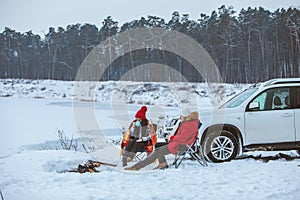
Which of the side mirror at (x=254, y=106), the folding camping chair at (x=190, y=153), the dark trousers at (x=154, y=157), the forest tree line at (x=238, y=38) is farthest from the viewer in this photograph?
the forest tree line at (x=238, y=38)

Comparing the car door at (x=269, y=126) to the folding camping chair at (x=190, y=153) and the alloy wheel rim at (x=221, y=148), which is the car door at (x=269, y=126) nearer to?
the alloy wheel rim at (x=221, y=148)

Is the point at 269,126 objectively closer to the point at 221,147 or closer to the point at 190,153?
the point at 221,147

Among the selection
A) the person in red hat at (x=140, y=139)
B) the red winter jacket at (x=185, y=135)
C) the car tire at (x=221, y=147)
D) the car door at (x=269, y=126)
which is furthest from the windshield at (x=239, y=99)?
the person in red hat at (x=140, y=139)

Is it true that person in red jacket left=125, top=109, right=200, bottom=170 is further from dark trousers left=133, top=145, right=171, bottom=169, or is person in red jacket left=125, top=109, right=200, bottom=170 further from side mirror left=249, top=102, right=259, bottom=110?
side mirror left=249, top=102, right=259, bottom=110

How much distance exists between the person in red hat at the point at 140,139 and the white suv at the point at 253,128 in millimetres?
1076

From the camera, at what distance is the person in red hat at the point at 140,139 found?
7.03m

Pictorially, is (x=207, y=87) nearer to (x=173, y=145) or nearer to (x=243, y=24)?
(x=243, y=24)

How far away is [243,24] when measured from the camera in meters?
39.6

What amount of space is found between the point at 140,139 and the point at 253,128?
92.8 inches

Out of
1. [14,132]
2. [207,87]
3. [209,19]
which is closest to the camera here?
[14,132]

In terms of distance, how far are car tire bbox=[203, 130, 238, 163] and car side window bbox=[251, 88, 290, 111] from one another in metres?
0.93

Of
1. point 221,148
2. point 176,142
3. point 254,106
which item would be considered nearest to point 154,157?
point 176,142

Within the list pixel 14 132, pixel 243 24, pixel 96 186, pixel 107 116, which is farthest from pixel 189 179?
pixel 243 24

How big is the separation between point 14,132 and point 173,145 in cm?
909
